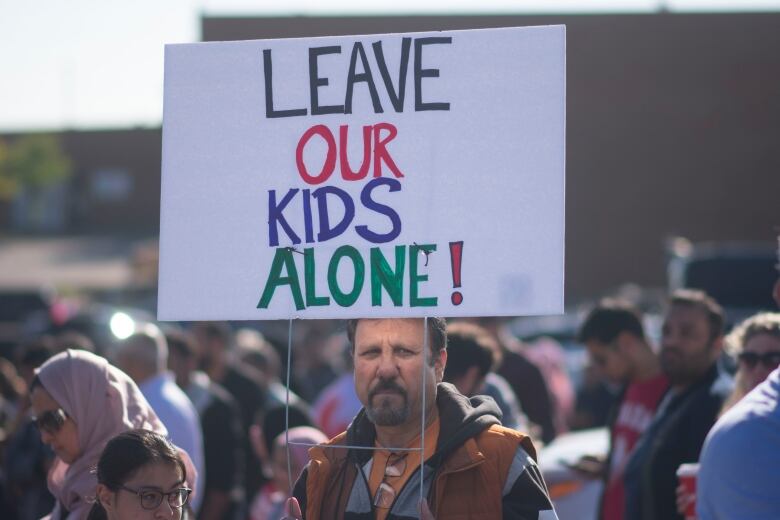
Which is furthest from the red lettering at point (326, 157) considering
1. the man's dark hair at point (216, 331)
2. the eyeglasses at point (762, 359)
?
the man's dark hair at point (216, 331)

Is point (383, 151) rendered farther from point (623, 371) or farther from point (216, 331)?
point (216, 331)

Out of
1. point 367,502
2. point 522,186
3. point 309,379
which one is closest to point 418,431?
point 367,502

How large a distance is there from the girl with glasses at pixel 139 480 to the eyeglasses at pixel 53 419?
550mm

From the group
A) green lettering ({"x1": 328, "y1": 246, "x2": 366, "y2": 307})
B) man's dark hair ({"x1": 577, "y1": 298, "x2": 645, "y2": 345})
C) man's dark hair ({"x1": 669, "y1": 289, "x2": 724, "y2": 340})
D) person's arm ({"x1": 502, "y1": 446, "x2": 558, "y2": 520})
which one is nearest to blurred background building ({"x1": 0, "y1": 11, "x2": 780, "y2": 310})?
man's dark hair ({"x1": 577, "y1": 298, "x2": 645, "y2": 345})

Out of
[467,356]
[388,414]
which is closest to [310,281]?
[388,414]

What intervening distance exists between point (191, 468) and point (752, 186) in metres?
27.5

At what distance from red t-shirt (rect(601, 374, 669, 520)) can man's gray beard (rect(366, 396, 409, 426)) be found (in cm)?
A: 271

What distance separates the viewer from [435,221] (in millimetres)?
3660

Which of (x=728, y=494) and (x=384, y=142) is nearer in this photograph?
(x=728, y=494)

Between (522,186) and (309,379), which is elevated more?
(522,186)

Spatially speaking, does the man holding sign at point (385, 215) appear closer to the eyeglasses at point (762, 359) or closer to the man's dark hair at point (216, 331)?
the eyeglasses at point (762, 359)

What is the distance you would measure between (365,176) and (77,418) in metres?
1.41

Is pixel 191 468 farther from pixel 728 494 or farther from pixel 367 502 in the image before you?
pixel 728 494

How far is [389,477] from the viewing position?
142 inches
